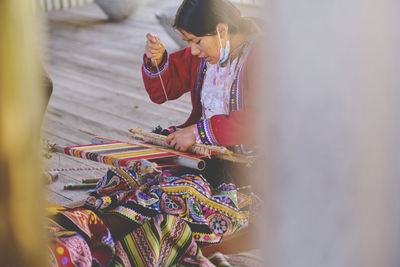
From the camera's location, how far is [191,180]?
213 centimetres

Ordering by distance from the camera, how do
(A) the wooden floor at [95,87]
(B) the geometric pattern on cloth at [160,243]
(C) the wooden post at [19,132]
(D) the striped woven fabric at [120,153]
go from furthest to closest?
(A) the wooden floor at [95,87] → (D) the striped woven fabric at [120,153] → (B) the geometric pattern on cloth at [160,243] → (C) the wooden post at [19,132]

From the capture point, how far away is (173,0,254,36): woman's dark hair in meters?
2.02

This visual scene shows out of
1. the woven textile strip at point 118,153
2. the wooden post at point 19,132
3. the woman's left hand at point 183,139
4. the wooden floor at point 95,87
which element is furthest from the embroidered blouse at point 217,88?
the wooden post at point 19,132

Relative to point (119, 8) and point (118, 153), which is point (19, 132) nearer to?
point (118, 153)

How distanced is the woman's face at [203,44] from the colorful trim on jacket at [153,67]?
242 millimetres

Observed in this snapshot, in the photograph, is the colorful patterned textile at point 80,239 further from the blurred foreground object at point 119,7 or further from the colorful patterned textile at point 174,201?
the blurred foreground object at point 119,7

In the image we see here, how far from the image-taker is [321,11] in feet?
1.33

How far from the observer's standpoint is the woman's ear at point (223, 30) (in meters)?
2.07

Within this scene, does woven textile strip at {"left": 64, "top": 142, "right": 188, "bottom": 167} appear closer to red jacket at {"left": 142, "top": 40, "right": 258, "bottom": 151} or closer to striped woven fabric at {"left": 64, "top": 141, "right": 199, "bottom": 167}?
striped woven fabric at {"left": 64, "top": 141, "right": 199, "bottom": 167}

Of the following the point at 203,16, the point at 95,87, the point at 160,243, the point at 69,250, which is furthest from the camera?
the point at 95,87

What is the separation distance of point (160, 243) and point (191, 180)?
31 centimetres

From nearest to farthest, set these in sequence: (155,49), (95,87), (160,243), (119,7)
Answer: (160,243) → (155,49) → (95,87) → (119,7)

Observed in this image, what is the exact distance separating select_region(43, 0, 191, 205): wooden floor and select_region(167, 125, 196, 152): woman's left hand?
21.9 inches

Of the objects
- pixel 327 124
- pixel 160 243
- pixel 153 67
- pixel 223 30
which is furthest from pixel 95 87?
pixel 327 124
